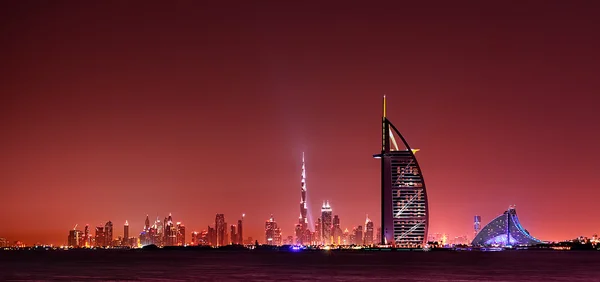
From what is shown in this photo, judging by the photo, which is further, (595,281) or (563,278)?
(563,278)

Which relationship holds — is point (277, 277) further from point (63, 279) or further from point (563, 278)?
point (563, 278)

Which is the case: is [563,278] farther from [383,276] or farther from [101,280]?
[101,280]

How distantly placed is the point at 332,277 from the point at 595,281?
33132mm

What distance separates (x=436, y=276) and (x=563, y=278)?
663 inches

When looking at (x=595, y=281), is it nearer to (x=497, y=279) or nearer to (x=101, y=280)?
(x=497, y=279)

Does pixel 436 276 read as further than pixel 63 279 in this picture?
Yes

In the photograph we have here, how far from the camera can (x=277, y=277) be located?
11512cm

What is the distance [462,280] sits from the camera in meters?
107

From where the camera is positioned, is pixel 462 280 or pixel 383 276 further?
pixel 383 276

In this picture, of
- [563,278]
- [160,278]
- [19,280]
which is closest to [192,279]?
[160,278]

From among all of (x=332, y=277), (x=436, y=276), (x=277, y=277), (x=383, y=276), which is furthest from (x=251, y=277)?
(x=436, y=276)

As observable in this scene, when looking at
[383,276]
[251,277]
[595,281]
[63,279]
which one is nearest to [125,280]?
[63,279]

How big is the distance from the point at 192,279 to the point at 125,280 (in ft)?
27.9

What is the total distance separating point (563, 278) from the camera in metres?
114
